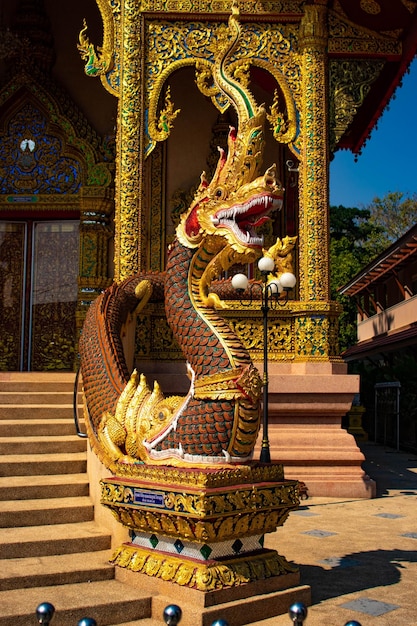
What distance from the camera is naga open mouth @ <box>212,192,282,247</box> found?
4.09 m

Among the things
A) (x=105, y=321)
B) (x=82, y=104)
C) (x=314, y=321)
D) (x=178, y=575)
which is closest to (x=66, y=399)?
(x=105, y=321)

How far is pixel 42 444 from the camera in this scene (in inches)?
232

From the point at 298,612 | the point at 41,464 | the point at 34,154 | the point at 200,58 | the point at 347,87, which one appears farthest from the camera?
the point at 34,154

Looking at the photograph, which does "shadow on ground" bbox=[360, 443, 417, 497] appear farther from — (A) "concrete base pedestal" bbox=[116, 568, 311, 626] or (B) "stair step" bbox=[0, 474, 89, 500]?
(A) "concrete base pedestal" bbox=[116, 568, 311, 626]

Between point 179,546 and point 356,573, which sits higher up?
point 179,546

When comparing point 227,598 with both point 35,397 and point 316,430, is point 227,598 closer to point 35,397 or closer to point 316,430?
point 35,397

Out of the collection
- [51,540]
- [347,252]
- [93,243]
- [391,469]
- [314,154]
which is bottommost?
[391,469]

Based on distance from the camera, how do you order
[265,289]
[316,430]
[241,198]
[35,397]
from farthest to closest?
1. [316,430]
2. [265,289]
3. [35,397]
4. [241,198]

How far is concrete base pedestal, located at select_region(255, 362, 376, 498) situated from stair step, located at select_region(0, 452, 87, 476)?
3027 millimetres

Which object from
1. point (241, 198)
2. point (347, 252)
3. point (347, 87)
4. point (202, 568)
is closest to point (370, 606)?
point (202, 568)

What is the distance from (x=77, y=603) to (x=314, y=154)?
20.8 ft

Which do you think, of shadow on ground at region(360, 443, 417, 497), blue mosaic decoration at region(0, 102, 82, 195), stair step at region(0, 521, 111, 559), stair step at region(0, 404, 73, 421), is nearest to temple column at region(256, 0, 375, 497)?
shadow on ground at region(360, 443, 417, 497)

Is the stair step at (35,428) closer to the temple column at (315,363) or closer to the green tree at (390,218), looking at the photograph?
the temple column at (315,363)

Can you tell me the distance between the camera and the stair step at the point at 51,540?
4402 mm
